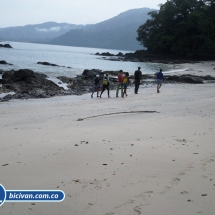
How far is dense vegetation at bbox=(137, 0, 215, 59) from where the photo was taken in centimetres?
6412

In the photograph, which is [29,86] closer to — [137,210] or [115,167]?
[115,167]

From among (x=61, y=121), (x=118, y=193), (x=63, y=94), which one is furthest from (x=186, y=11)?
(x=118, y=193)

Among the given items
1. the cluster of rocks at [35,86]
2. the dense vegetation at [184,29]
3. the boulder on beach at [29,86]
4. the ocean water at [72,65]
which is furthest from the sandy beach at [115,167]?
the dense vegetation at [184,29]

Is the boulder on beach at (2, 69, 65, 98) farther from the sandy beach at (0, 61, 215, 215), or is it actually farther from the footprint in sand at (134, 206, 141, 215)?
the footprint in sand at (134, 206, 141, 215)

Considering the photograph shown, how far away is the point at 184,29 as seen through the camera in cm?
6731

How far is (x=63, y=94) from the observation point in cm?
1838

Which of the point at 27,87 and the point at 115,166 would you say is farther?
the point at 27,87

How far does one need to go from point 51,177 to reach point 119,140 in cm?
223

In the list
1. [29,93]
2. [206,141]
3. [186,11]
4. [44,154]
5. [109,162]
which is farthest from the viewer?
[186,11]

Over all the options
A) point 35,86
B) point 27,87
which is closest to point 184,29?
point 35,86

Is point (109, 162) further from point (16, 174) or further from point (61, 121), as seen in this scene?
point (61, 121)

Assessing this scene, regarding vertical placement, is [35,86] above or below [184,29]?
below
